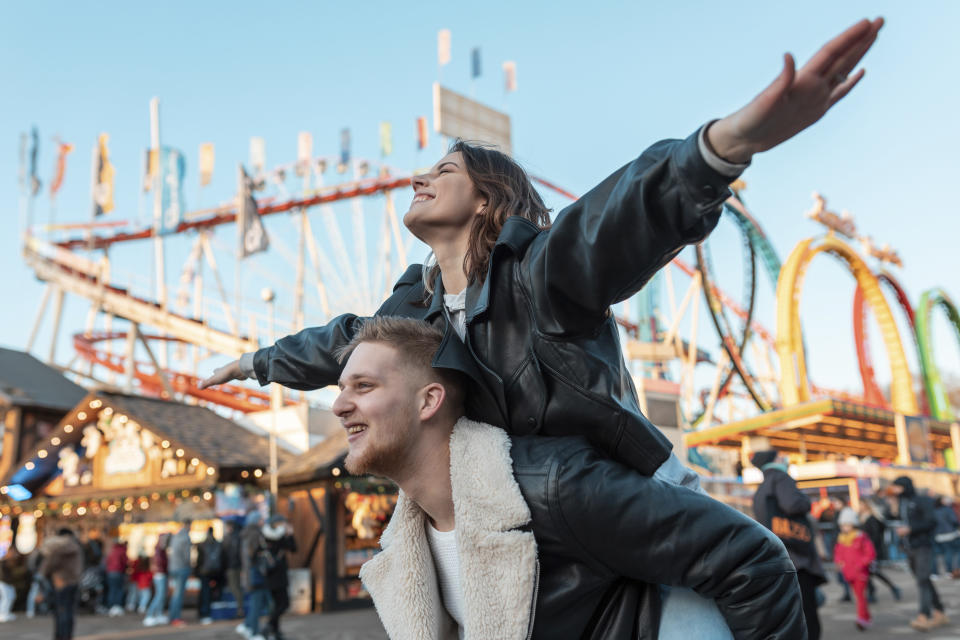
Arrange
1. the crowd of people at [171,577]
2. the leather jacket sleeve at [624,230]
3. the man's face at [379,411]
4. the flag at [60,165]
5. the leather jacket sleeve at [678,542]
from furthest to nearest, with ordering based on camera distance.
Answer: the flag at [60,165]
the crowd of people at [171,577]
the man's face at [379,411]
the leather jacket sleeve at [678,542]
the leather jacket sleeve at [624,230]

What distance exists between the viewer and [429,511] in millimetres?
1666

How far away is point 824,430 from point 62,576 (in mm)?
22100

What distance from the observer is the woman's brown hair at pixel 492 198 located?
178 centimetres

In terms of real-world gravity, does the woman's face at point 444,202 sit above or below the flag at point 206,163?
below

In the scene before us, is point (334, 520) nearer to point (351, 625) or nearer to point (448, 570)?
point (351, 625)

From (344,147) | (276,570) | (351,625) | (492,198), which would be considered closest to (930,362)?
(344,147)

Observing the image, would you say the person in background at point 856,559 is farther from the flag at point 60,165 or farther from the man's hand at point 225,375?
the flag at point 60,165

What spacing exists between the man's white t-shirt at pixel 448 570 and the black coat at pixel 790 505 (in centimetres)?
417

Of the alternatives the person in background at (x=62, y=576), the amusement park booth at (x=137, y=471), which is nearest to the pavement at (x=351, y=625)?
the person in background at (x=62, y=576)

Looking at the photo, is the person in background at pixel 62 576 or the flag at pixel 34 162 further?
the flag at pixel 34 162

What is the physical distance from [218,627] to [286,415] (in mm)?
8097

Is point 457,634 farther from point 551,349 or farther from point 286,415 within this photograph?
point 286,415

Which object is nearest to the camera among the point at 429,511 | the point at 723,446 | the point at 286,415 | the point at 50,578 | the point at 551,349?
the point at 551,349

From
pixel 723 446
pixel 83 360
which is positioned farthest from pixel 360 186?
pixel 723 446
